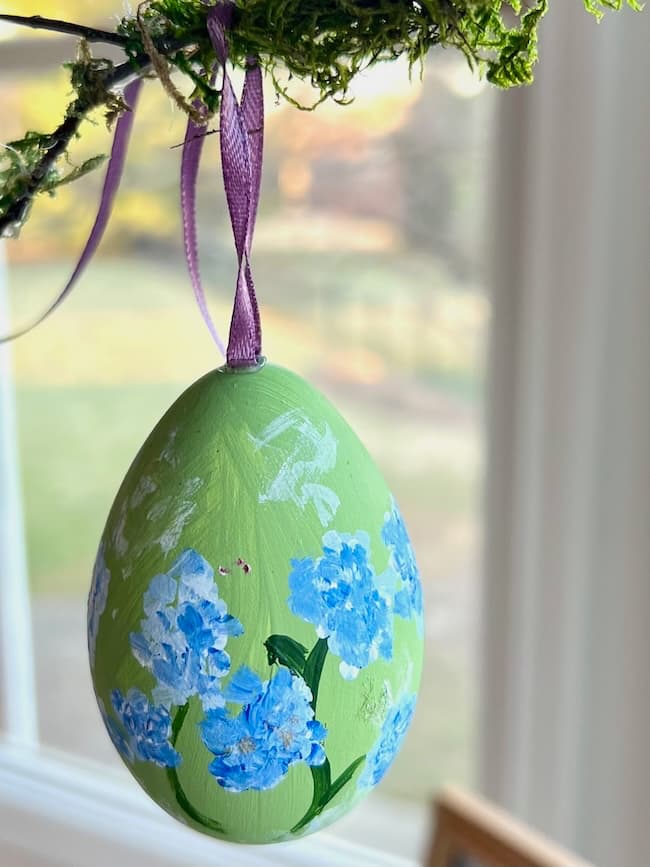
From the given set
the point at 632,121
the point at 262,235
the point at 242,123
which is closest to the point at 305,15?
the point at 242,123

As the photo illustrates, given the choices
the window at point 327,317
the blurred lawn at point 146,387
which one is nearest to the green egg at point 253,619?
the window at point 327,317

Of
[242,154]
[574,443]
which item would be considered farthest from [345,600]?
→ [574,443]

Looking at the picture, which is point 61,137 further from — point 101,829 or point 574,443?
point 101,829

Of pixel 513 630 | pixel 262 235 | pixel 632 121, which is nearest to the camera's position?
pixel 632 121

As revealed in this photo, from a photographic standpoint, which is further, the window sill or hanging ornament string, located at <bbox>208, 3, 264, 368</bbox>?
the window sill

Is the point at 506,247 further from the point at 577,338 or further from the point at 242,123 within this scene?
the point at 242,123

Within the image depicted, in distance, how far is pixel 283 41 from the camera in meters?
0.32

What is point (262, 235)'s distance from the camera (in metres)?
1.04

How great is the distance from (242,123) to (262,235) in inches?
27.8

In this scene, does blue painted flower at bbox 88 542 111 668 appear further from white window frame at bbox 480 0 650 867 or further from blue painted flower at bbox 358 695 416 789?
white window frame at bbox 480 0 650 867

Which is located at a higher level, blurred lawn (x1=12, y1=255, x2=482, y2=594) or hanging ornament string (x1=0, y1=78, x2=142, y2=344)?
hanging ornament string (x1=0, y1=78, x2=142, y2=344)

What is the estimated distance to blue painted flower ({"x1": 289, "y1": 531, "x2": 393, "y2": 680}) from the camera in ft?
1.17

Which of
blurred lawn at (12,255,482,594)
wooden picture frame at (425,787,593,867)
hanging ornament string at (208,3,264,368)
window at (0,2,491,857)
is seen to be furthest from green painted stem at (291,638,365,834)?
blurred lawn at (12,255,482,594)

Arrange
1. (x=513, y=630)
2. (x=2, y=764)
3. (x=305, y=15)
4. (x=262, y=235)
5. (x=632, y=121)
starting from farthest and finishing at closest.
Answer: (x=2, y=764), (x=262, y=235), (x=513, y=630), (x=632, y=121), (x=305, y=15)
